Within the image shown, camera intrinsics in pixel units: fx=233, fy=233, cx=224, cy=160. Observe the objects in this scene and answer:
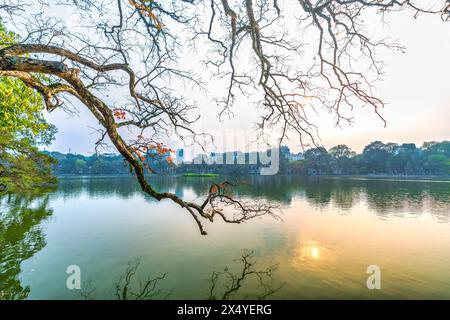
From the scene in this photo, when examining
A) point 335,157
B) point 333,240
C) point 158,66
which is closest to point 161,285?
point 158,66

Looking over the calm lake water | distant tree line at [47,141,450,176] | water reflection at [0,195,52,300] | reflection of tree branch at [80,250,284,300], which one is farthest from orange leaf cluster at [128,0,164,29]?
distant tree line at [47,141,450,176]

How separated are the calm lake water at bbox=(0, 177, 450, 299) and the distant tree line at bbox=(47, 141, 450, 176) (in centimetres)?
6191

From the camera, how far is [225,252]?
896 cm

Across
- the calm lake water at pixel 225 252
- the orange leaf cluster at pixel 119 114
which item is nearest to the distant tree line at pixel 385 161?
the calm lake water at pixel 225 252

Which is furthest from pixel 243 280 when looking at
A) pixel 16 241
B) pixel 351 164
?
pixel 351 164

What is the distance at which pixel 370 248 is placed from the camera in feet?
32.2

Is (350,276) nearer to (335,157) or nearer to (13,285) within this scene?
(13,285)

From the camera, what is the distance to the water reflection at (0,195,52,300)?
19.7 feet

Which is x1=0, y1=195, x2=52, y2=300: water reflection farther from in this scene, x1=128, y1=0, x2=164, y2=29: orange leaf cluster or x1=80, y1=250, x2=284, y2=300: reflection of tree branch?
x1=128, y1=0, x2=164, y2=29: orange leaf cluster

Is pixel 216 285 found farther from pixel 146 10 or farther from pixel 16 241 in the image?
pixel 16 241

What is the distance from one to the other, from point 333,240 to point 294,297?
618cm

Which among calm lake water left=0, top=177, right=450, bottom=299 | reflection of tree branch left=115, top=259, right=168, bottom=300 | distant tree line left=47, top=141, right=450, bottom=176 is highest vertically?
distant tree line left=47, top=141, right=450, bottom=176
